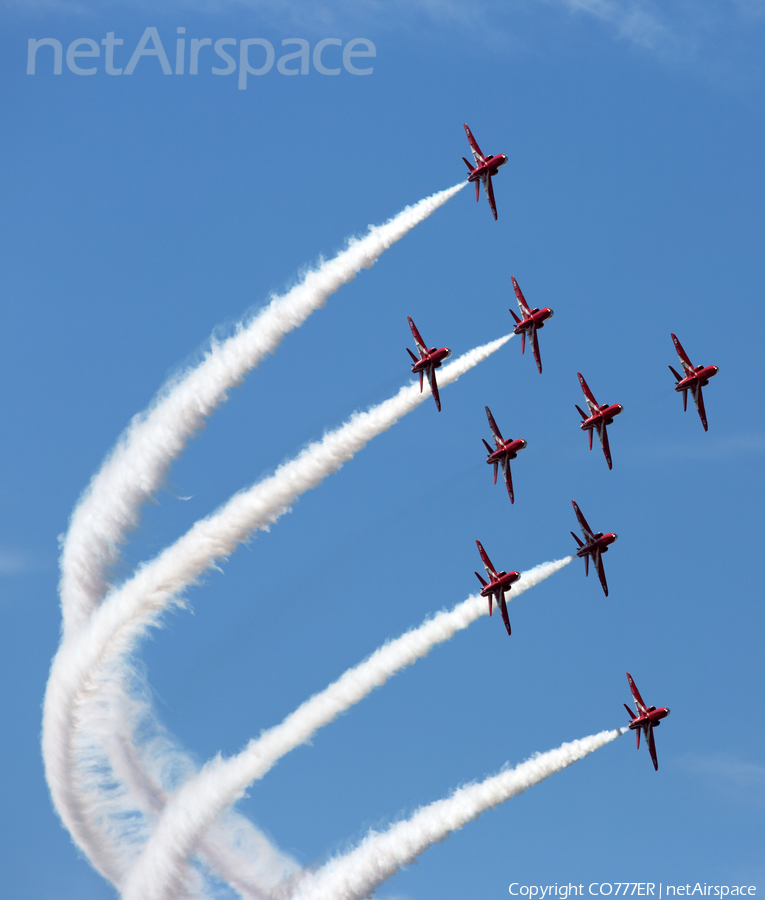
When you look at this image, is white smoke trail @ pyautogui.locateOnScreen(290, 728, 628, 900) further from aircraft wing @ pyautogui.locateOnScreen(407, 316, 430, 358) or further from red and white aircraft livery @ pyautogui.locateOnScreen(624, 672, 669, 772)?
aircraft wing @ pyautogui.locateOnScreen(407, 316, 430, 358)

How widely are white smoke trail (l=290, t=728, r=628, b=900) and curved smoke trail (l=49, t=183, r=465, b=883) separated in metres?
11.4

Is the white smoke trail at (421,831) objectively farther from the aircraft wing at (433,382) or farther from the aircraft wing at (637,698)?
the aircraft wing at (433,382)

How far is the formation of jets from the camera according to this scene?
94.9 m

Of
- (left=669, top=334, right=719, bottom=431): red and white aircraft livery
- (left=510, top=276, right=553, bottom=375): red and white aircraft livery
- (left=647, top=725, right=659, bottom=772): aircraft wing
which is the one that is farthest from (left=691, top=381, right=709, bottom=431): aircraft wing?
(left=647, top=725, right=659, bottom=772): aircraft wing

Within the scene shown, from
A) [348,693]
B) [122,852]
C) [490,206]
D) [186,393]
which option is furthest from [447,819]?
[490,206]

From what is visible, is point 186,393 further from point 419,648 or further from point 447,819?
point 447,819

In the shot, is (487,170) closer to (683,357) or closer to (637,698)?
(683,357)

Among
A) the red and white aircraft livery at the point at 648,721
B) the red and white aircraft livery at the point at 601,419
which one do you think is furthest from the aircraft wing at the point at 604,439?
the red and white aircraft livery at the point at 648,721

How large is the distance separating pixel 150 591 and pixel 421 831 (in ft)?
57.7

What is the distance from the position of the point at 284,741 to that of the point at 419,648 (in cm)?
814

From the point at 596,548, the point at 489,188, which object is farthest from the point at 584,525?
the point at 489,188

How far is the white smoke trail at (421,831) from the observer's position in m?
91.0

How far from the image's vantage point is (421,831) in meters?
91.3

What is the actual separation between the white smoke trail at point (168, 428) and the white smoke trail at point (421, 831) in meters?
17.7
